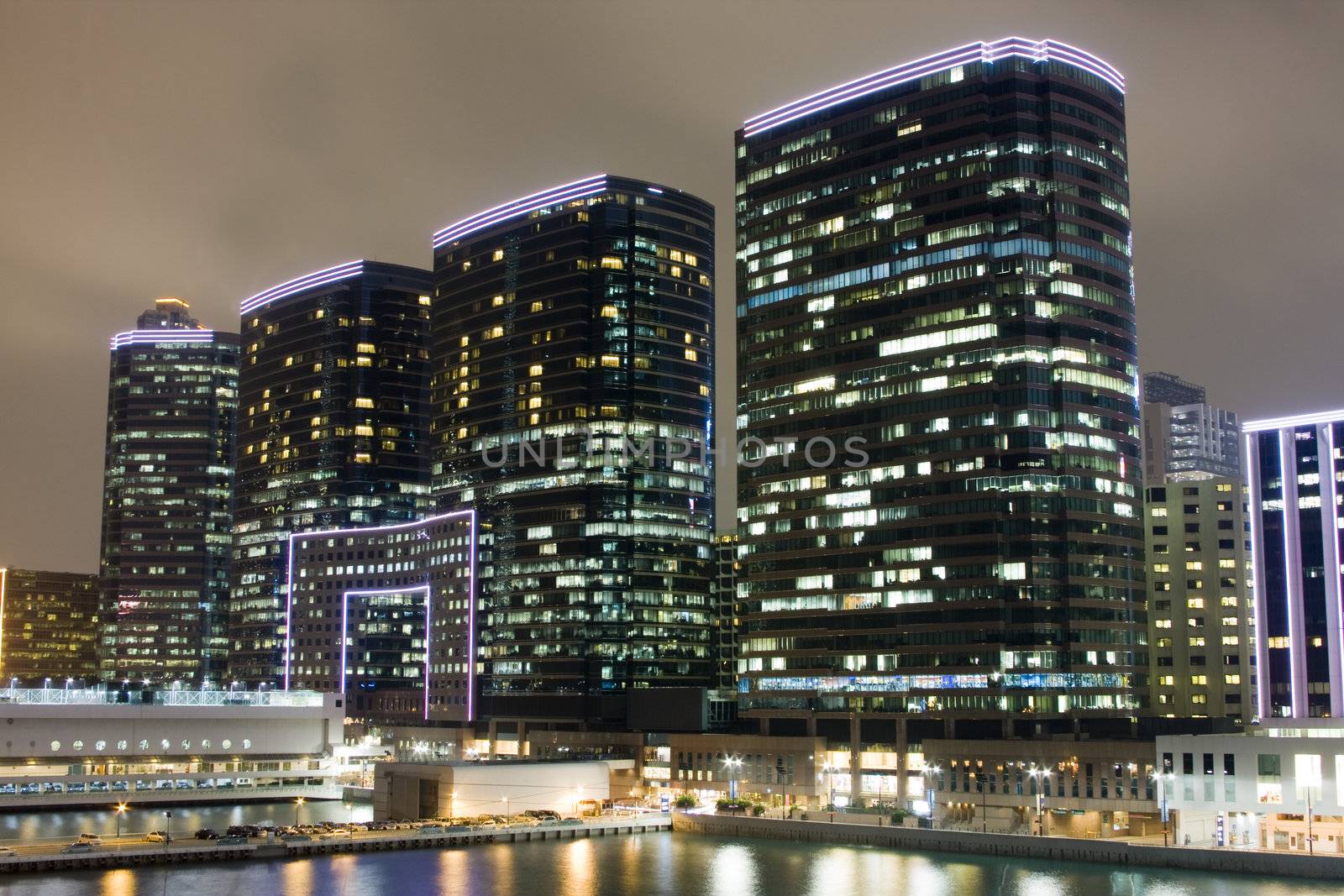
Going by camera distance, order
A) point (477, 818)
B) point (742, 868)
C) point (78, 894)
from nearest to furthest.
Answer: point (78, 894) < point (742, 868) < point (477, 818)

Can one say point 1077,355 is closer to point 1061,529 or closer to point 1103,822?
point 1061,529

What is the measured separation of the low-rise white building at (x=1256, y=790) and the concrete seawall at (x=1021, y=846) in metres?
4.87

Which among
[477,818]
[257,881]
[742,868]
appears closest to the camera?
[257,881]

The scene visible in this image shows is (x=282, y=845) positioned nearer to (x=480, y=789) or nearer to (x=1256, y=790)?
(x=480, y=789)

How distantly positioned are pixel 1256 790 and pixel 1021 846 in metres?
24.2

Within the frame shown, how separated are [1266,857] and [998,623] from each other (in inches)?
2358

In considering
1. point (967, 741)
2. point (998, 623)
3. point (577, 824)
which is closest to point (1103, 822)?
point (967, 741)

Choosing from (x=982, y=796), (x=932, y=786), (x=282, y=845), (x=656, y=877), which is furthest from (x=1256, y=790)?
(x=282, y=845)

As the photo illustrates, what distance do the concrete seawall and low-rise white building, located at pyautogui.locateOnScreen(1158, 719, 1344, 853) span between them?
4.87 meters

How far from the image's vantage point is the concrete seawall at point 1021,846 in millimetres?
138125

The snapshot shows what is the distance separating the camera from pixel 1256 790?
5856 inches

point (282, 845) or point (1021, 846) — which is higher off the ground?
point (282, 845)

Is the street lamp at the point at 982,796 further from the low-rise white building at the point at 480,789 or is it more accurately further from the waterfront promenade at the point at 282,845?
the low-rise white building at the point at 480,789

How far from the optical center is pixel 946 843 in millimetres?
159625
